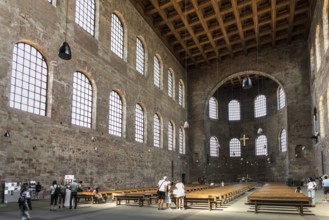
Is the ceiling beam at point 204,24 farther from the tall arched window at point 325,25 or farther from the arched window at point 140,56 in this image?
the tall arched window at point 325,25

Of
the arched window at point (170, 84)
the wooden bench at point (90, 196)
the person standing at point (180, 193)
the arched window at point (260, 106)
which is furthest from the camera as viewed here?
the arched window at point (260, 106)

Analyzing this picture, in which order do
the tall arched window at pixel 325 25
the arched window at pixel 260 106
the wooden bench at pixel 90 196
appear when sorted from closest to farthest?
the wooden bench at pixel 90 196 → the tall arched window at pixel 325 25 → the arched window at pixel 260 106

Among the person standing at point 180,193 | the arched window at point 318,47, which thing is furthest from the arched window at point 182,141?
the person standing at point 180,193

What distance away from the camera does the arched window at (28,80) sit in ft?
43.4

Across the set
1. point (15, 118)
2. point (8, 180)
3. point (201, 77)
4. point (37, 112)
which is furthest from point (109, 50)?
point (201, 77)

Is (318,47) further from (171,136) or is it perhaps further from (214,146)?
(214,146)

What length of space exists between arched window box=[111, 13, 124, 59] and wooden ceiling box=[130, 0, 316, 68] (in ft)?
9.40

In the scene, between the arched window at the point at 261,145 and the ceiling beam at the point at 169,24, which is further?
the arched window at the point at 261,145

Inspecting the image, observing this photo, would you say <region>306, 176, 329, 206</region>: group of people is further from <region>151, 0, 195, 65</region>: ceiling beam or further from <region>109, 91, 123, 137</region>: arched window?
<region>151, 0, 195, 65</region>: ceiling beam

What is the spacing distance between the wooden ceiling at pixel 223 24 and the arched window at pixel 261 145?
13.3 metres

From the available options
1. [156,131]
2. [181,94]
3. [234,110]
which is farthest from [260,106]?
[156,131]

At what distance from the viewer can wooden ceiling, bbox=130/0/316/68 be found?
83.5 ft

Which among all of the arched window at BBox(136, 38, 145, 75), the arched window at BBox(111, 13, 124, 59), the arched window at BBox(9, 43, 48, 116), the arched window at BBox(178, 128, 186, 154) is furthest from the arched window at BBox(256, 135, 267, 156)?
the arched window at BBox(9, 43, 48, 116)

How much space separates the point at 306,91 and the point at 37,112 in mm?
24826
